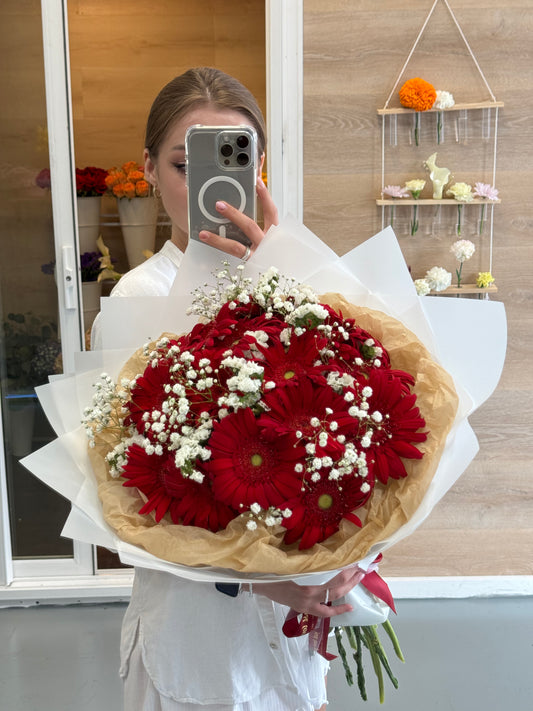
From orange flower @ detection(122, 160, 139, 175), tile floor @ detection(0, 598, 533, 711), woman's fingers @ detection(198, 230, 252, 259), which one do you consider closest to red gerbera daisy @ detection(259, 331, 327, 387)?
woman's fingers @ detection(198, 230, 252, 259)

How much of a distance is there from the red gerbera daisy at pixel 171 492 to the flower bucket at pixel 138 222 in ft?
6.56

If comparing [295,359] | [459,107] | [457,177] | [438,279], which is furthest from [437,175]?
[295,359]

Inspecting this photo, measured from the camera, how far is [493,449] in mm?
2715

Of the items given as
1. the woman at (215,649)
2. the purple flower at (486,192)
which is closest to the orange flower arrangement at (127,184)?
the purple flower at (486,192)

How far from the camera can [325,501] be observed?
761mm

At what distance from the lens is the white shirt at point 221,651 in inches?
38.7

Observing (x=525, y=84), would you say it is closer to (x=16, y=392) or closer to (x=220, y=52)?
(x=220, y=52)

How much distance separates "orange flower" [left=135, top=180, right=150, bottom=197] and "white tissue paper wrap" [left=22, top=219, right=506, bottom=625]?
5.96 ft

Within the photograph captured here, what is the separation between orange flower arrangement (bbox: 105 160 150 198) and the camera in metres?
2.70

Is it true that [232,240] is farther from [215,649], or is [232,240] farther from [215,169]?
[215,649]

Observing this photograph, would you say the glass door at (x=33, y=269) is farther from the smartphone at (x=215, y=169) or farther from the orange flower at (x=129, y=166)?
the smartphone at (x=215, y=169)

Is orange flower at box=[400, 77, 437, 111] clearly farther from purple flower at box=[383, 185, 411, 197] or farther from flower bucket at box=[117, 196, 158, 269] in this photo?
flower bucket at box=[117, 196, 158, 269]

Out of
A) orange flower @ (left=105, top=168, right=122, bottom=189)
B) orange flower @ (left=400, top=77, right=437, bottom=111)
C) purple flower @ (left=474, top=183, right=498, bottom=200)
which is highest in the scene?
orange flower @ (left=400, top=77, right=437, bottom=111)

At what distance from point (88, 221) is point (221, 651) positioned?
2036 mm
